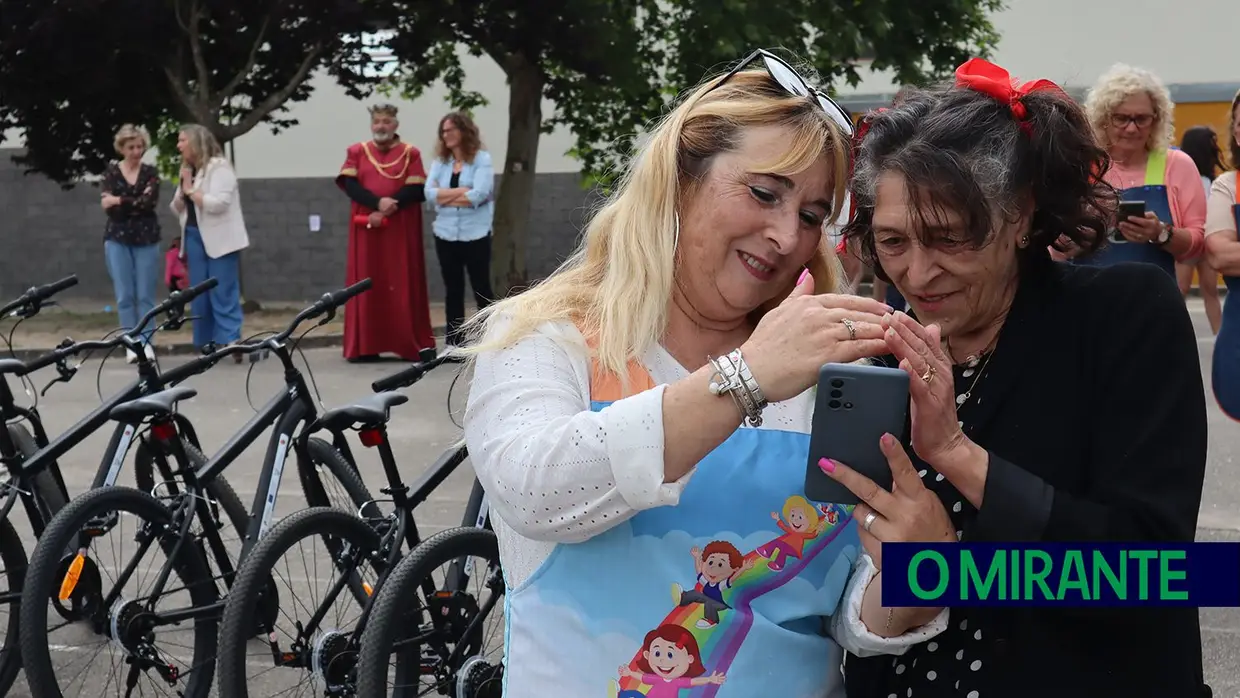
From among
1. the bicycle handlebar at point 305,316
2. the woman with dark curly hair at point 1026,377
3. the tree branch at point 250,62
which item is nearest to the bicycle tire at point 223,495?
the bicycle handlebar at point 305,316

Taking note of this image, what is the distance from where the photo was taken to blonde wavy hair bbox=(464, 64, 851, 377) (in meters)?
2.03

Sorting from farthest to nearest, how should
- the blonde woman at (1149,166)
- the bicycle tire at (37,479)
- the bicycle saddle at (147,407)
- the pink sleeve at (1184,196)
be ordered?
the pink sleeve at (1184,196) < the blonde woman at (1149,166) < the bicycle tire at (37,479) < the bicycle saddle at (147,407)

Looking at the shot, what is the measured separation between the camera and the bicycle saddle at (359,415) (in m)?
4.36

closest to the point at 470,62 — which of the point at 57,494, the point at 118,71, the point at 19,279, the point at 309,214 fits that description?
the point at 309,214

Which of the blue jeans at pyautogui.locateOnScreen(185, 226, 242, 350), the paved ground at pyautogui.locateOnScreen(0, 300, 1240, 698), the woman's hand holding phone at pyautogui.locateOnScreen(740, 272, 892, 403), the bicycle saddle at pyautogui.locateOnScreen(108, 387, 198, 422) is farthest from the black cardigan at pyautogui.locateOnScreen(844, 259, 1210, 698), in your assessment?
the blue jeans at pyautogui.locateOnScreen(185, 226, 242, 350)

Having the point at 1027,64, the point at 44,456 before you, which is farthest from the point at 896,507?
the point at 1027,64

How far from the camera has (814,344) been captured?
67.5 inches

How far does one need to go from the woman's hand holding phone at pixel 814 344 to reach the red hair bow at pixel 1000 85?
1.43 feet

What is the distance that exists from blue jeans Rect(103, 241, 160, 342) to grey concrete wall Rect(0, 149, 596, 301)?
288 inches

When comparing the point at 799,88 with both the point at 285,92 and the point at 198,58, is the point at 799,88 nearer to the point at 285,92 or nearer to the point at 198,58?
the point at 198,58

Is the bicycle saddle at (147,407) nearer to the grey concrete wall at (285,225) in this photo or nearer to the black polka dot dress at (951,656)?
the black polka dot dress at (951,656)

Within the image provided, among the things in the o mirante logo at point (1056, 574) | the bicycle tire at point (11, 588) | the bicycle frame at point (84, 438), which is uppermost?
the o mirante logo at point (1056, 574)

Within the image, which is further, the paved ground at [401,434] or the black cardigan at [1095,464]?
the paved ground at [401,434]

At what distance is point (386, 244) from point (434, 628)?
350 inches
